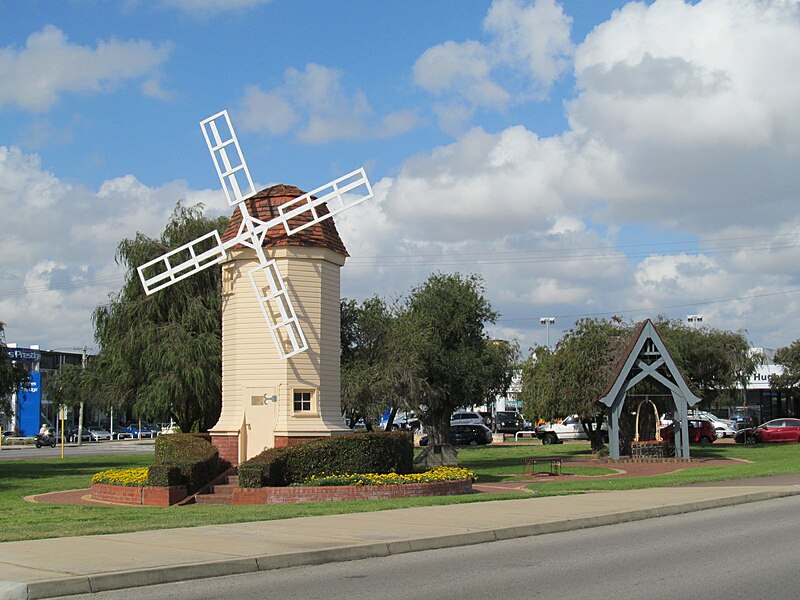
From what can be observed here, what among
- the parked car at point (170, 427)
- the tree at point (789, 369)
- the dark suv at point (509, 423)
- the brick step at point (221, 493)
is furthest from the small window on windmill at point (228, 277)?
Answer: the dark suv at point (509, 423)

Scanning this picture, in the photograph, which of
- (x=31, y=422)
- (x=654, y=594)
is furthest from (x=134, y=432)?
(x=654, y=594)

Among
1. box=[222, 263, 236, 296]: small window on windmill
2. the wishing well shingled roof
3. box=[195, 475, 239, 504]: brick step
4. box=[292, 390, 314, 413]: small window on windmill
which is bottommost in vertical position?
box=[195, 475, 239, 504]: brick step

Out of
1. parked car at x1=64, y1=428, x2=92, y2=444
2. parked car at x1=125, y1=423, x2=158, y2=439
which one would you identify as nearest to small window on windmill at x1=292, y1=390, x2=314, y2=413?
parked car at x1=64, y1=428, x2=92, y2=444

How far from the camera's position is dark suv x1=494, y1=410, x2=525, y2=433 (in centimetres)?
8006

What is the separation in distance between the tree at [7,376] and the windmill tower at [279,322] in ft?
44.9

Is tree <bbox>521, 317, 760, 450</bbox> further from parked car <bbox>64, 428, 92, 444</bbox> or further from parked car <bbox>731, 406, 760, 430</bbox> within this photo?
parked car <bbox>64, 428, 92, 444</bbox>

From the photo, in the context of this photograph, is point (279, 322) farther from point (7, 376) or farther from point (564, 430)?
point (564, 430)

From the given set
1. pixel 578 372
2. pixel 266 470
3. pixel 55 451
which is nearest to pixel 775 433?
pixel 578 372

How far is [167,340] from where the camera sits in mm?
32625

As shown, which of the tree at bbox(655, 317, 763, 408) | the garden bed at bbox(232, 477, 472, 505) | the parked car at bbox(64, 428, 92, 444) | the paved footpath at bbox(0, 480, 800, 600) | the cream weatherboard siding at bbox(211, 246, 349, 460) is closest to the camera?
the paved footpath at bbox(0, 480, 800, 600)

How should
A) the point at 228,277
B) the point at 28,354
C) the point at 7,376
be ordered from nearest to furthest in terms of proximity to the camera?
the point at 228,277 < the point at 7,376 < the point at 28,354

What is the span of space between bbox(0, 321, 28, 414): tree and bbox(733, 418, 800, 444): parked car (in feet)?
118

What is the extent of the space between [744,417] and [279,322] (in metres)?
56.4

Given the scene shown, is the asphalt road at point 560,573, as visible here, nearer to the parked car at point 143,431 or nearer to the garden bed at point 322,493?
the garden bed at point 322,493
